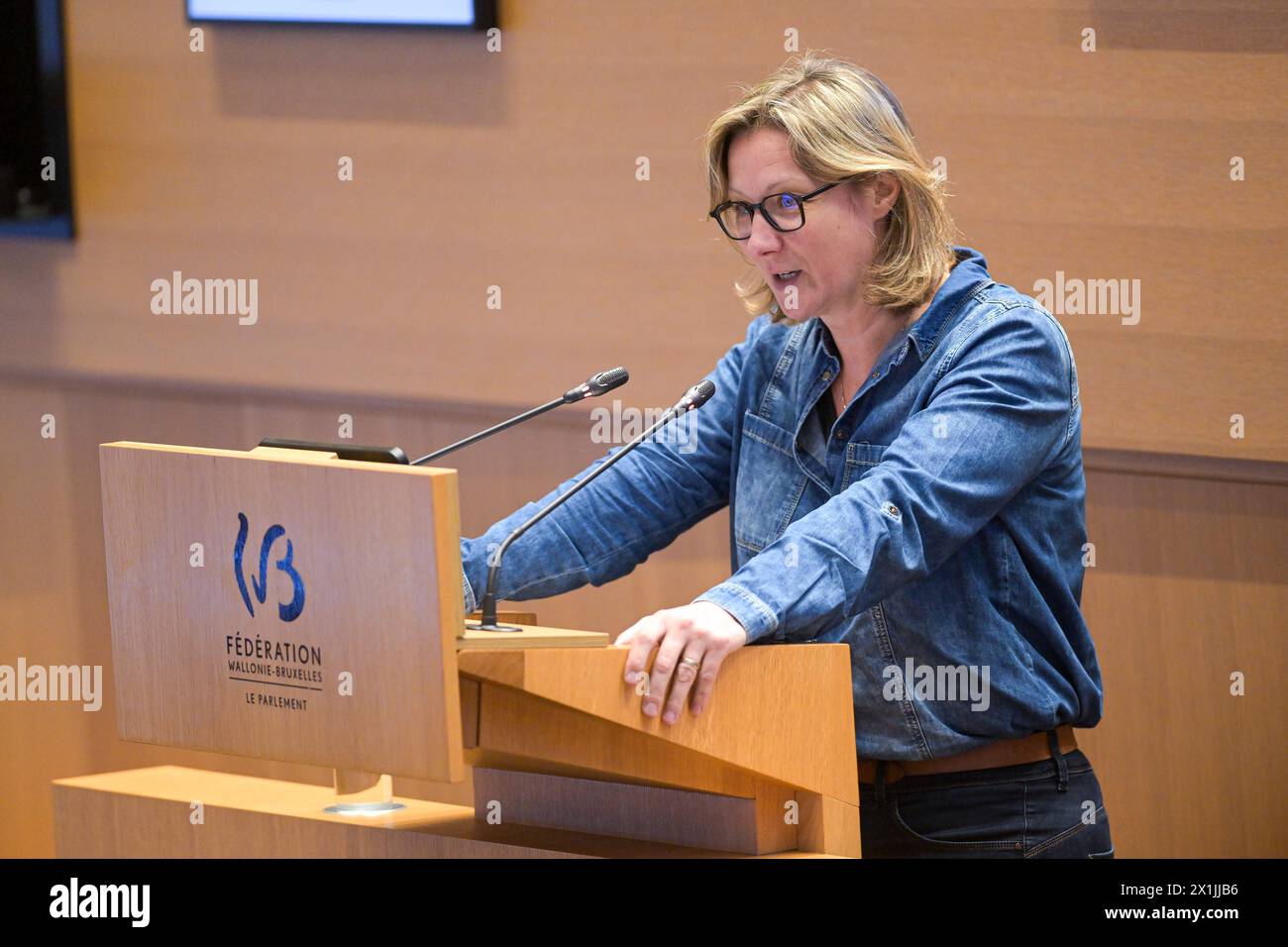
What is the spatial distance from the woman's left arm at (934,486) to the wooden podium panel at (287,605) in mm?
309

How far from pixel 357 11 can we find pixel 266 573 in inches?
98.1

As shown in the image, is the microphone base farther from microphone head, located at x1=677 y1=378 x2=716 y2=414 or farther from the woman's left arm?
microphone head, located at x1=677 y1=378 x2=716 y2=414

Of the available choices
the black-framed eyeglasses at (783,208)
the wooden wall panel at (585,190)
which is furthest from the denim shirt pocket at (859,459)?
the wooden wall panel at (585,190)

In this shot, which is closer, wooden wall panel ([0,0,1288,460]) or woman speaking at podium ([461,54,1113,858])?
woman speaking at podium ([461,54,1113,858])

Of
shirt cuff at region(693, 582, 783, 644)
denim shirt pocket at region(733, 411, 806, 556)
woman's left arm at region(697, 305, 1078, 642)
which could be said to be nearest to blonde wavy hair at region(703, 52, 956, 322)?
woman's left arm at region(697, 305, 1078, 642)

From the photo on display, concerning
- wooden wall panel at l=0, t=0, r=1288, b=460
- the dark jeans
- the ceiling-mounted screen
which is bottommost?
the dark jeans

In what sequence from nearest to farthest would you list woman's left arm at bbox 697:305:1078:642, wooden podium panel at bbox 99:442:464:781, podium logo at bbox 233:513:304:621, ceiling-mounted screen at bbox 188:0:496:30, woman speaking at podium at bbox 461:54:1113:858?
wooden podium panel at bbox 99:442:464:781
podium logo at bbox 233:513:304:621
woman's left arm at bbox 697:305:1078:642
woman speaking at podium at bbox 461:54:1113:858
ceiling-mounted screen at bbox 188:0:496:30

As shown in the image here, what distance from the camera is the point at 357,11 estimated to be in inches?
151

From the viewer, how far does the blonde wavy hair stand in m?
2.04

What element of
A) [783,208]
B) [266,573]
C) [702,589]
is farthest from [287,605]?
[702,589]

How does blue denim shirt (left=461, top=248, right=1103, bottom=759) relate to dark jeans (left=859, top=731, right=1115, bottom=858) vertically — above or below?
above

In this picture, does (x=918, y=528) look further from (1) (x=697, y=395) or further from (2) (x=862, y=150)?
(2) (x=862, y=150)

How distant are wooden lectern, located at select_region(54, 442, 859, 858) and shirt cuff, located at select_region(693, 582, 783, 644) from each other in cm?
3

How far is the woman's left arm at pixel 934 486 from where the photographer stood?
1744 mm
